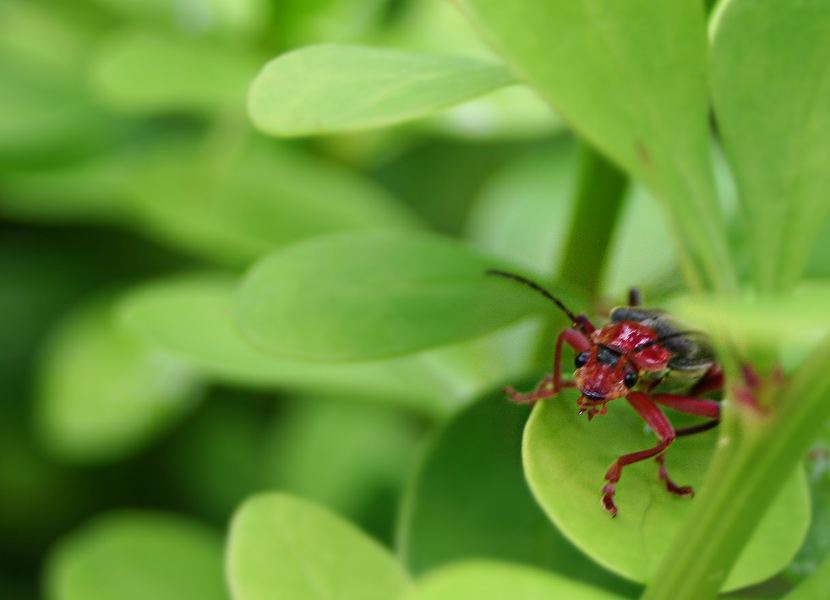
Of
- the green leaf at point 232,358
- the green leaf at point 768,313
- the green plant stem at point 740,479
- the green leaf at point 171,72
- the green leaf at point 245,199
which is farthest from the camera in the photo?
the green leaf at point 245,199

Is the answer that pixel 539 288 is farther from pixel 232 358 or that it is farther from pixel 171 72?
pixel 171 72

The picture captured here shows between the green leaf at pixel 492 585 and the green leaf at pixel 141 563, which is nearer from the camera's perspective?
the green leaf at pixel 492 585

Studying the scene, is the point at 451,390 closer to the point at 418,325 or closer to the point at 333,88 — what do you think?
the point at 418,325

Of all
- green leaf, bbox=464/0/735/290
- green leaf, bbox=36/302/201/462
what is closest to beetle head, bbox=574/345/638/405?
green leaf, bbox=464/0/735/290

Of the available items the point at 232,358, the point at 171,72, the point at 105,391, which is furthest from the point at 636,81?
the point at 105,391

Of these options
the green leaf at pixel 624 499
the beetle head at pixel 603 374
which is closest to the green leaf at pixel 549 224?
the beetle head at pixel 603 374

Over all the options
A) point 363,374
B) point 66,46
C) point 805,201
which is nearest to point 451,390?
point 363,374

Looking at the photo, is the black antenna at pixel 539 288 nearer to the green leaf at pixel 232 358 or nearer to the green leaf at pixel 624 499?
the green leaf at pixel 624 499
